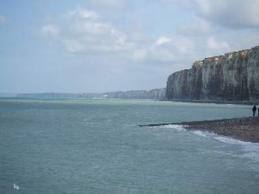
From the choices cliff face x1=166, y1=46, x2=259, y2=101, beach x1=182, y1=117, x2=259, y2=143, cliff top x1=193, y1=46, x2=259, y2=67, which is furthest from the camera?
cliff top x1=193, y1=46, x2=259, y2=67

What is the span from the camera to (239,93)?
150500 millimetres

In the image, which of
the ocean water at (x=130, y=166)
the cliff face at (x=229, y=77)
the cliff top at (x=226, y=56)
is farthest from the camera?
the cliff top at (x=226, y=56)

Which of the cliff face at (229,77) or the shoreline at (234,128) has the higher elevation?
the cliff face at (229,77)

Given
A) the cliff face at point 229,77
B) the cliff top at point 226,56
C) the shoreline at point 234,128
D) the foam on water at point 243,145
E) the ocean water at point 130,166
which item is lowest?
the ocean water at point 130,166

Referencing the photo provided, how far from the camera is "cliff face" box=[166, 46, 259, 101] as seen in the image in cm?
13275

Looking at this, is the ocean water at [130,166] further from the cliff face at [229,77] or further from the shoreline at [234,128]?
the cliff face at [229,77]

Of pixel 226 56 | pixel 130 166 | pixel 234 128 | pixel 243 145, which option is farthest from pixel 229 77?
pixel 130 166

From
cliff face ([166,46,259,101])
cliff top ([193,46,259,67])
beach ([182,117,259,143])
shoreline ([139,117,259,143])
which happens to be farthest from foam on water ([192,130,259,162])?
cliff top ([193,46,259,67])

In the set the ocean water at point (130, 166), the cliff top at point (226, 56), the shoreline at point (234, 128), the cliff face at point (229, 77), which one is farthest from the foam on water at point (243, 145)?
the cliff top at point (226, 56)

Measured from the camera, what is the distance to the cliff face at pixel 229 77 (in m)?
133

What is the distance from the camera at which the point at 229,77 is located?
154 m

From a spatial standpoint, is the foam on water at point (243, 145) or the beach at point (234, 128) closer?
the foam on water at point (243, 145)

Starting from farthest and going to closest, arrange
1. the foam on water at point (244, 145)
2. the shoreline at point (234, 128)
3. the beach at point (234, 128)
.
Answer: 1. the beach at point (234, 128)
2. the shoreline at point (234, 128)
3. the foam on water at point (244, 145)

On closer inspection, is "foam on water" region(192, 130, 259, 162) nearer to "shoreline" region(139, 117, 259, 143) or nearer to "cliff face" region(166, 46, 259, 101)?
"shoreline" region(139, 117, 259, 143)
